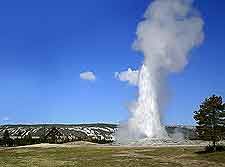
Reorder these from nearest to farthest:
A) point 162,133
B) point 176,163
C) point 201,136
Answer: point 176,163
point 201,136
point 162,133

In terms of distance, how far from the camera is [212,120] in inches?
2721

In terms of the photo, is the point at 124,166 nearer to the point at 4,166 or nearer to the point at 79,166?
the point at 79,166

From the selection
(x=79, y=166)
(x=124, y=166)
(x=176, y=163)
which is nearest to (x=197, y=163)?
(x=176, y=163)

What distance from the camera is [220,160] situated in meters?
55.7

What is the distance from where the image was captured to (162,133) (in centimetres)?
14225

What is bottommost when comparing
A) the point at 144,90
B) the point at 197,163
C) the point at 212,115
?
the point at 197,163

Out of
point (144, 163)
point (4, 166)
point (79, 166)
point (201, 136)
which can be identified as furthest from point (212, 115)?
point (4, 166)

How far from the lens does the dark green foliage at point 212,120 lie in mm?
68562

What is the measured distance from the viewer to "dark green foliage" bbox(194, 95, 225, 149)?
6856 cm

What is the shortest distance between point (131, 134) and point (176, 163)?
9415cm

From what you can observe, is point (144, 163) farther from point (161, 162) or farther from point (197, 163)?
point (197, 163)

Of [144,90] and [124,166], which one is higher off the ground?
[144,90]

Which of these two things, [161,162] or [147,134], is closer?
[161,162]

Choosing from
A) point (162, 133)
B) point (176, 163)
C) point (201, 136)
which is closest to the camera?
point (176, 163)
